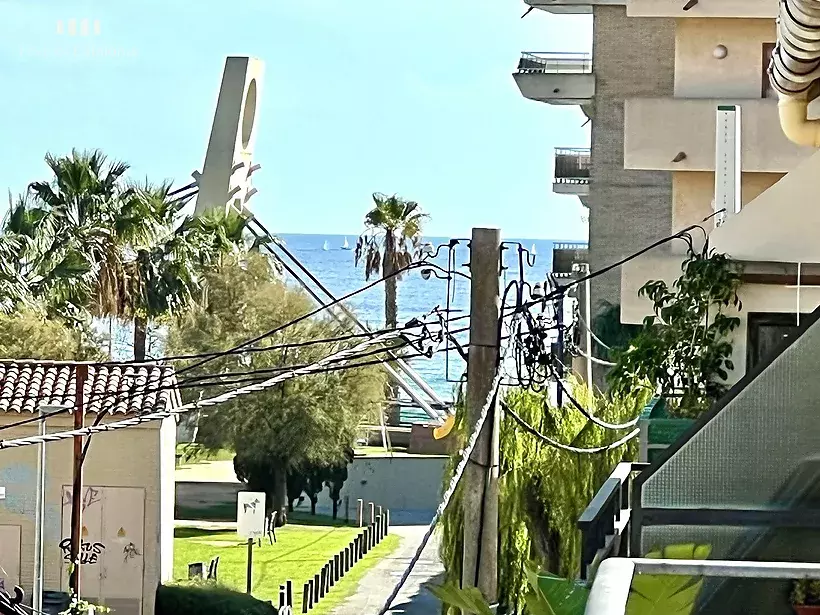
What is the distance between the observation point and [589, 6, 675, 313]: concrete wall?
2420 centimetres

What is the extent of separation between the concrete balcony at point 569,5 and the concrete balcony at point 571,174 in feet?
11.4

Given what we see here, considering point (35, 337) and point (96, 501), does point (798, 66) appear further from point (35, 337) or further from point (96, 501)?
point (35, 337)

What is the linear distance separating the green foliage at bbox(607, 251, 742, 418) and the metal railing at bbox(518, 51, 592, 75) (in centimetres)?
1775

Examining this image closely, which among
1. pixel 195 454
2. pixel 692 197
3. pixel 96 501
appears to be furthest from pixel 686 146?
pixel 195 454

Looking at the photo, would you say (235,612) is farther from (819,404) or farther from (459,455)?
(819,404)

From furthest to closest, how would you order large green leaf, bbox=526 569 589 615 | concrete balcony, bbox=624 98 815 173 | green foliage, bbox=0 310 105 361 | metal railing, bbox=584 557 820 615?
green foliage, bbox=0 310 105 361 < concrete balcony, bbox=624 98 815 173 < large green leaf, bbox=526 569 589 615 < metal railing, bbox=584 557 820 615

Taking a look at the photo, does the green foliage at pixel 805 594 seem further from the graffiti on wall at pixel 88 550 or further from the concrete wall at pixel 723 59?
the graffiti on wall at pixel 88 550

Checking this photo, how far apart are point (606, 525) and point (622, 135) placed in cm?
2023

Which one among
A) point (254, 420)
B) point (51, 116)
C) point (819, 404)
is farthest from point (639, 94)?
point (51, 116)

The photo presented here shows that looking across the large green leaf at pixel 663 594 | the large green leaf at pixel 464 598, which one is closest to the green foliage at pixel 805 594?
the large green leaf at pixel 663 594

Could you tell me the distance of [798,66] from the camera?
5301mm

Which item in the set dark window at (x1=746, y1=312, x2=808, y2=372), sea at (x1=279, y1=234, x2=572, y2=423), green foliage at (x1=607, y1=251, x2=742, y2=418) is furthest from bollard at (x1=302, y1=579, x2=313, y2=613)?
sea at (x1=279, y1=234, x2=572, y2=423)

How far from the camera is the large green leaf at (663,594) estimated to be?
7.45ft

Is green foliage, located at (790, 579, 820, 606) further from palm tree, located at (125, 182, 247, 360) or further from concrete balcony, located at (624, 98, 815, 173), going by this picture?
palm tree, located at (125, 182, 247, 360)
